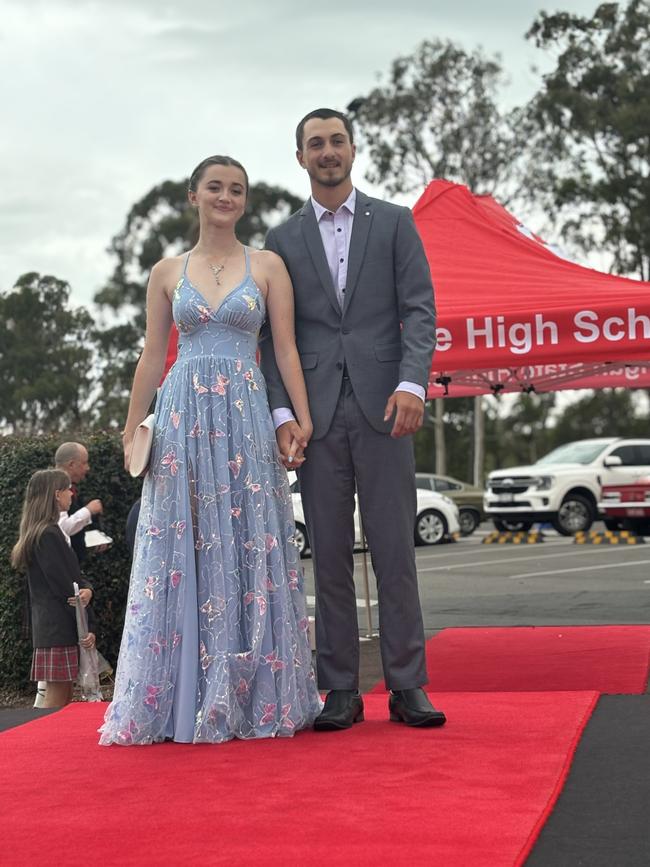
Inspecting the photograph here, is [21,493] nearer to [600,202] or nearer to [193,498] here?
[193,498]

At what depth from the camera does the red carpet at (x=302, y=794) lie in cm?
292

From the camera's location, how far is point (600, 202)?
34.3 m

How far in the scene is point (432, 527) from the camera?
21016 millimetres

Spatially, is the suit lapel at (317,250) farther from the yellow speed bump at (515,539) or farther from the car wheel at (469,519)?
the car wheel at (469,519)

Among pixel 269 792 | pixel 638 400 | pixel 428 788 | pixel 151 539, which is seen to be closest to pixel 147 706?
pixel 151 539

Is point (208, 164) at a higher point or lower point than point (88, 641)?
higher

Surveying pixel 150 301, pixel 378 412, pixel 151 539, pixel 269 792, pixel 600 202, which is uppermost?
pixel 600 202

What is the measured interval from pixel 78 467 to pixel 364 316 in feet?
Answer: 10.6

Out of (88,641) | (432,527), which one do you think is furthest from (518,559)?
(88,641)

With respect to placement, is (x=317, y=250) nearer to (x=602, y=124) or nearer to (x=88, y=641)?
(x=88, y=641)

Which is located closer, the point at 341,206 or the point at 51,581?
the point at 341,206

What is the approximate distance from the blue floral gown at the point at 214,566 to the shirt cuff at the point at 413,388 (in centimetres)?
51

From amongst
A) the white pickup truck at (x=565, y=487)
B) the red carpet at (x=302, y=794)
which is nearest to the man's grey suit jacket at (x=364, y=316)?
the red carpet at (x=302, y=794)

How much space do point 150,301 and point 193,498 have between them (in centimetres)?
75
